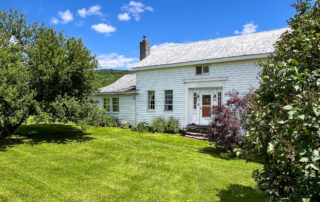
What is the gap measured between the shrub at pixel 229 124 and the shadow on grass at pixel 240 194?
3142 mm

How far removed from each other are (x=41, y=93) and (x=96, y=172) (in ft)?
19.9

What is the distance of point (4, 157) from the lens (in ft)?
24.7

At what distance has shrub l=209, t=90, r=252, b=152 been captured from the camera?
883 centimetres

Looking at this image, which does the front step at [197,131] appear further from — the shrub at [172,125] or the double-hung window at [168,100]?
the double-hung window at [168,100]

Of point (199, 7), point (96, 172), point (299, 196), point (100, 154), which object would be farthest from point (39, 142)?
point (199, 7)

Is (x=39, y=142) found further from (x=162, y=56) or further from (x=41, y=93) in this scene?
(x=162, y=56)

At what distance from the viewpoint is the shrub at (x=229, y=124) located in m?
8.83

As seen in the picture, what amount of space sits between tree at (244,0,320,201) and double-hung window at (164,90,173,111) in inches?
452

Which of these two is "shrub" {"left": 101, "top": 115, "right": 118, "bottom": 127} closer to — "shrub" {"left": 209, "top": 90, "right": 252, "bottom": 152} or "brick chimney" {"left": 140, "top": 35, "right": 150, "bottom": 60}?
"brick chimney" {"left": 140, "top": 35, "right": 150, "bottom": 60}

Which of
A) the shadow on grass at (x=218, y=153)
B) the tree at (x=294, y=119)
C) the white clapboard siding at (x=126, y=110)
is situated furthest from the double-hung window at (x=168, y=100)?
the tree at (x=294, y=119)

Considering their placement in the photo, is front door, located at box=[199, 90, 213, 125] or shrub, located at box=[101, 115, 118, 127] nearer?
front door, located at box=[199, 90, 213, 125]

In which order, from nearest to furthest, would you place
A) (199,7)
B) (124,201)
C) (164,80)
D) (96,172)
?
(124,201) → (96,172) → (164,80) → (199,7)

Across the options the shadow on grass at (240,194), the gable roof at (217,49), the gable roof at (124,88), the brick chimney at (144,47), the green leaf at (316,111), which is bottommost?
the shadow on grass at (240,194)

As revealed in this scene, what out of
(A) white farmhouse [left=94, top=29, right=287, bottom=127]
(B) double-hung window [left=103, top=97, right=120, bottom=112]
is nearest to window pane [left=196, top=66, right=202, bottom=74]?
(A) white farmhouse [left=94, top=29, right=287, bottom=127]
